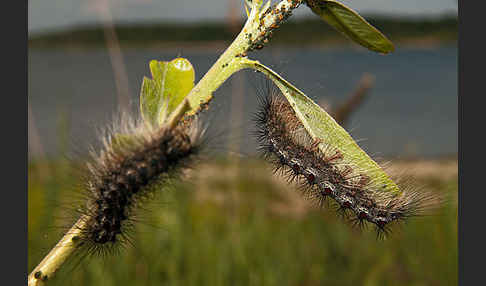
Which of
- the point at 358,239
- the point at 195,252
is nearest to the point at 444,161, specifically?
the point at 358,239

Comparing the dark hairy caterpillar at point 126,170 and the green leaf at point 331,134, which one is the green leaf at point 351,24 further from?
the dark hairy caterpillar at point 126,170

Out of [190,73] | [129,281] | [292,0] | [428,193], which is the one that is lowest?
[129,281]

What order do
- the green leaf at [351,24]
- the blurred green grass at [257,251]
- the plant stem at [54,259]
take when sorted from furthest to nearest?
the blurred green grass at [257,251]
the green leaf at [351,24]
the plant stem at [54,259]

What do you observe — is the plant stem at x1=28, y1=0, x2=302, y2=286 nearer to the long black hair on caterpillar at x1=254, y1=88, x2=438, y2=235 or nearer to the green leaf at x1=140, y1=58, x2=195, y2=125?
the green leaf at x1=140, y1=58, x2=195, y2=125

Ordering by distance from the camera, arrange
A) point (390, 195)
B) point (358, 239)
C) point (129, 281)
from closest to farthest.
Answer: point (390, 195) → point (129, 281) → point (358, 239)

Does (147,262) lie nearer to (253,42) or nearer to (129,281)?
(129,281)

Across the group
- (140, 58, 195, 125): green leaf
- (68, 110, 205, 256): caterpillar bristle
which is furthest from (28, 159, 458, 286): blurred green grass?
(140, 58, 195, 125): green leaf

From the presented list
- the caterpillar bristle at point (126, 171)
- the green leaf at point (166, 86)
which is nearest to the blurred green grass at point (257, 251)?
the caterpillar bristle at point (126, 171)

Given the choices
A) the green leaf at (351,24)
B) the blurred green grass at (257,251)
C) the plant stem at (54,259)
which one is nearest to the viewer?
the plant stem at (54,259)

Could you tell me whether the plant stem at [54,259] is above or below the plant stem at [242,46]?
below
